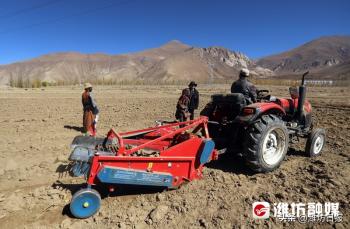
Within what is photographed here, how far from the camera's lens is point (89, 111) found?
25.6 feet

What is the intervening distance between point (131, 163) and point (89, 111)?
14.6ft

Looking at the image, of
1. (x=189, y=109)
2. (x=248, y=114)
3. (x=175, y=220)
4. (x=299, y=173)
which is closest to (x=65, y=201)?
(x=175, y=220)

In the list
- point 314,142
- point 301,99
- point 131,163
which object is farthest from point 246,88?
point 131,163

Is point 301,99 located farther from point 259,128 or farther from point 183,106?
point 183,106

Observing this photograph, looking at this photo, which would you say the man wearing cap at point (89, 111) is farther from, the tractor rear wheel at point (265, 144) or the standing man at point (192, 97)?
the tractor rear wheel at point (265, 144)

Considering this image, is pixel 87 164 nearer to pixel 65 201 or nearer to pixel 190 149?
pixel 65 201

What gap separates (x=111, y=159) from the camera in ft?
11.8

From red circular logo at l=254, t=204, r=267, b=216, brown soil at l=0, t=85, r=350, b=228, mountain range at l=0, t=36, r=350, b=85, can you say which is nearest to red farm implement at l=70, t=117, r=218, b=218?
brown soil at l=0, t=85, r=350, b=228

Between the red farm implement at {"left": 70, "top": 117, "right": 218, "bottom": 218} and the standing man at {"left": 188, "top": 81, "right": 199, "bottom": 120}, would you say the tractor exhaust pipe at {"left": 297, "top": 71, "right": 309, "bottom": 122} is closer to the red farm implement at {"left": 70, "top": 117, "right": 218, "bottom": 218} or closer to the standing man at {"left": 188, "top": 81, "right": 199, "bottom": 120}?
the red farm implement at {"left": 70, "top": 117, "right": 218, "bottom": 218}

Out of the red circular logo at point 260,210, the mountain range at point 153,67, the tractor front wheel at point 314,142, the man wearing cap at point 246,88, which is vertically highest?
the mountain range at point 153,67

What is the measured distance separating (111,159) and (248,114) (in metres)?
2.12

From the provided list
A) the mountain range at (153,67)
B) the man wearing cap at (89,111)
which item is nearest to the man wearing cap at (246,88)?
the man wearing cap at (89,111)

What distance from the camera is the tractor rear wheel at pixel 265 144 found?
14.6ft

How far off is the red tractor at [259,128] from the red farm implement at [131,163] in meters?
0.51
